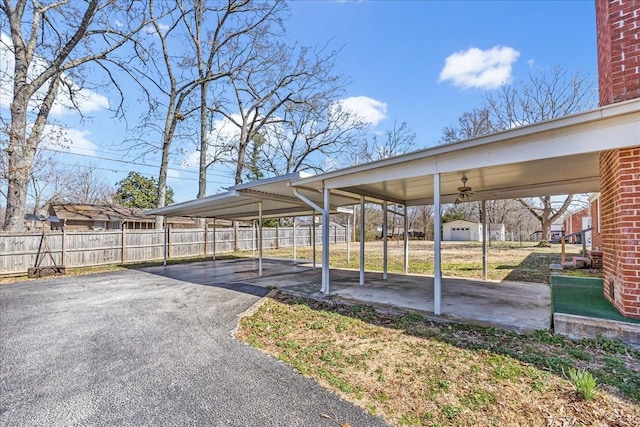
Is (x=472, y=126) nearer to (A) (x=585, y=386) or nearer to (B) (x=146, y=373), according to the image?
(A) (x=585, y=386)

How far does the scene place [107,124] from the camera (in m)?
15.5

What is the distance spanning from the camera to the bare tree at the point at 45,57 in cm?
1112

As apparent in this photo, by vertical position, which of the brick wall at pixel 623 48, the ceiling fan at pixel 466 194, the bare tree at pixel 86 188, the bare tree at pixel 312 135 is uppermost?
the bare tree at pixel 312 135

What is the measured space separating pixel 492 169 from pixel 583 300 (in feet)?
7.99

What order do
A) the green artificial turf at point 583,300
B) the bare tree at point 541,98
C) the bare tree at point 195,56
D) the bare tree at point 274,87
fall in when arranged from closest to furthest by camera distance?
the green artificial turf at point 583,300, the bare tree at point 195,56, the bare tree at point 274,87, the bare tree at point 541,98

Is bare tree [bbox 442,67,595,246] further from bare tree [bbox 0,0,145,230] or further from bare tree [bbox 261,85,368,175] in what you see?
bare tree [bbox 0,0,145,230]

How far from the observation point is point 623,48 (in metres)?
3.82

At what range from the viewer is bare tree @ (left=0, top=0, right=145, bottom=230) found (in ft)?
36.5

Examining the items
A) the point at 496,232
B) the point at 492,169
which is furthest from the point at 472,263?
the point at 496,232

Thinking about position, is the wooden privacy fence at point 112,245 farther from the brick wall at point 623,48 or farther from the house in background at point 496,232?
the house in background at point 496,232

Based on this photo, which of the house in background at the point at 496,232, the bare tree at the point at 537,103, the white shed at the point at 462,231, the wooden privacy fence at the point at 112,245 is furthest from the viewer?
the house in background at the point at 496,232

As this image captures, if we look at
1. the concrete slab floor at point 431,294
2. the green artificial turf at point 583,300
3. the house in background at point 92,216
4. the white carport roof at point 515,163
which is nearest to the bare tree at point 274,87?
the house in background at point 92,216

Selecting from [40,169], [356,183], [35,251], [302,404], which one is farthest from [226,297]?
[40,169]

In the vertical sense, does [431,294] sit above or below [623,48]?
Result: below
